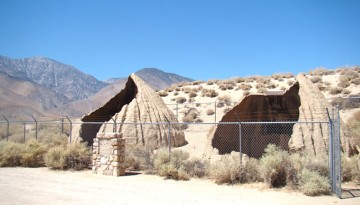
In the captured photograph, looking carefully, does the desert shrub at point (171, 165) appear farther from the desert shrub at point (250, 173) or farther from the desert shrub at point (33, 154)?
the desert shrub at point (33, 154)

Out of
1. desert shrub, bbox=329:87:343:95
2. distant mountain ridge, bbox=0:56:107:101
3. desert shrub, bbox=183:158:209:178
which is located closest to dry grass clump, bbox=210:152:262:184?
desert shrub, bbox=183:158:209:178

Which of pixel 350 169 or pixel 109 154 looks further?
pixel 109 154

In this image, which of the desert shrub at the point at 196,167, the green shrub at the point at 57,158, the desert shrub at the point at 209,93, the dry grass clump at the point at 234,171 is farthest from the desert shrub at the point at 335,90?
the green shrub at the point at 57,158

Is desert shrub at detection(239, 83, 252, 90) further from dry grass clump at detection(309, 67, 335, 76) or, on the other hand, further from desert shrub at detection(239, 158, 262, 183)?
desert shrub at detection(239, 158, 262, 183)

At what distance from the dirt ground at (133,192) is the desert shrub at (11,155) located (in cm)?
387

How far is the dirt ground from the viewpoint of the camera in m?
9.94

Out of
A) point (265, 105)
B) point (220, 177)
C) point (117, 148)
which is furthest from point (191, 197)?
point (265, 105)

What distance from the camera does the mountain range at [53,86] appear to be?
82812mm

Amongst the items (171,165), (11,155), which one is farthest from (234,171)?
(11,155)

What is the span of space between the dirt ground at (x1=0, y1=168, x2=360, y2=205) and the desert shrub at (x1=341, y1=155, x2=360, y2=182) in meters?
2.32

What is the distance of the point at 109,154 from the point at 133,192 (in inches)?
146

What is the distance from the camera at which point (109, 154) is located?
14656 millimetres

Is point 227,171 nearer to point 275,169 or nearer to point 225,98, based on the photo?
point 275,169

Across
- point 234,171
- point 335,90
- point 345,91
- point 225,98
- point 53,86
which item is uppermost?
point 53,86
